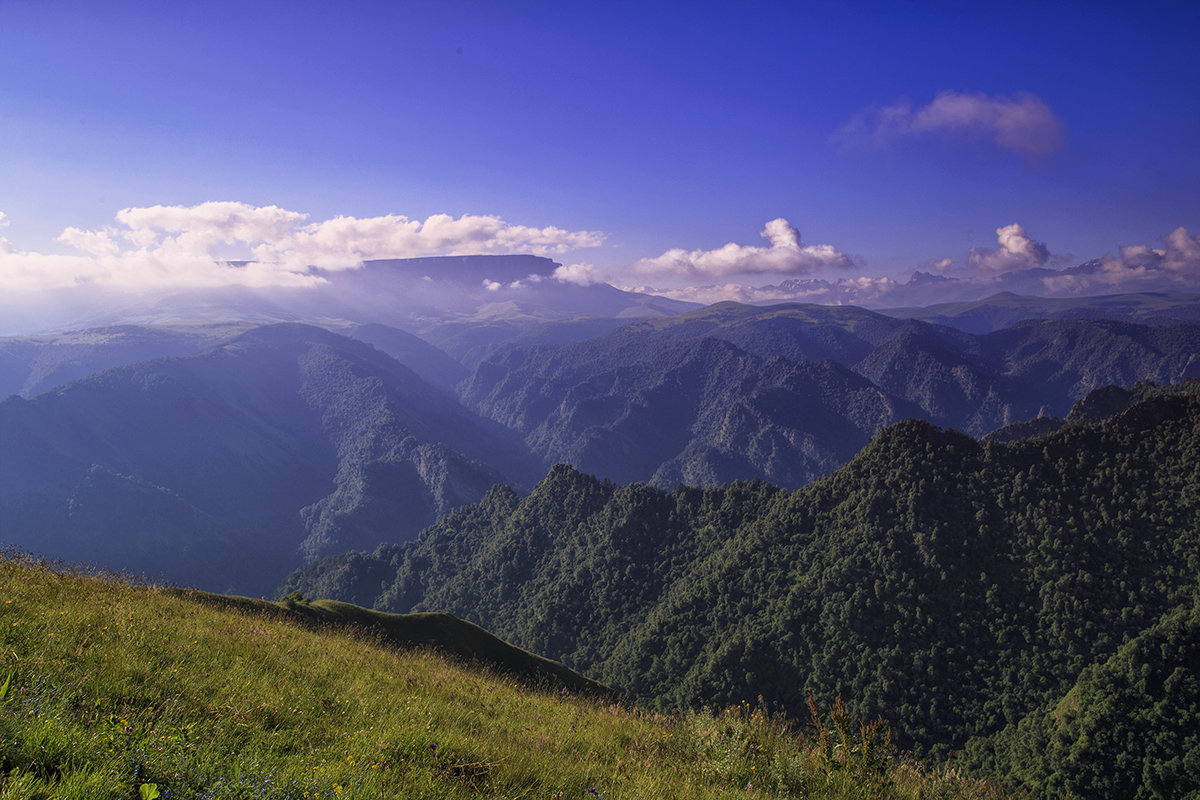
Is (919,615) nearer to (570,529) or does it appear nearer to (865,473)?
(865,473)

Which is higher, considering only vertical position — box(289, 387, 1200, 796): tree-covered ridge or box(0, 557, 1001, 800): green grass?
box(0, 557, 1001, 800): green grass

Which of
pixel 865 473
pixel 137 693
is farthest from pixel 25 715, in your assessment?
pixel 865 473

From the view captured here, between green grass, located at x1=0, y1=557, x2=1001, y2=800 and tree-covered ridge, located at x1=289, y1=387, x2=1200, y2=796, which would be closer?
green grass, located at x1=0, y1=557, x2=1001, y2=800

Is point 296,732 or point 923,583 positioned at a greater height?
point 296,732

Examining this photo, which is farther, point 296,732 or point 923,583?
point 923,583

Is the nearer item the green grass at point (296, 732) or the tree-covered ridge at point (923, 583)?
the green grass at point (296, 732)
